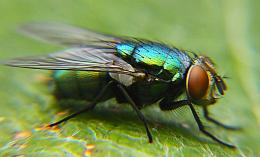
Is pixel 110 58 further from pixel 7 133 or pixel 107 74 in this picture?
pixel 7 133

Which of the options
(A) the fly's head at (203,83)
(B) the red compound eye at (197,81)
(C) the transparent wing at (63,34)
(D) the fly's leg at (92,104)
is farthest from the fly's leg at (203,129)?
(C) the transparent wing at (63,34)

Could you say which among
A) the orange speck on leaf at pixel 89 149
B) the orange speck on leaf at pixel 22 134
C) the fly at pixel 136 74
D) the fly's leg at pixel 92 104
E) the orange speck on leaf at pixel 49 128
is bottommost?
the orange speck on leaf at pixel 22 134

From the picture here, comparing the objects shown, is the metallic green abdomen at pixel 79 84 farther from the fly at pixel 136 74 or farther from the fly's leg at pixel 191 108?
the fly's leg at pixel 191 108

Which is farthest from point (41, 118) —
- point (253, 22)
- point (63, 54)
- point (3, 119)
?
point (253, 22)

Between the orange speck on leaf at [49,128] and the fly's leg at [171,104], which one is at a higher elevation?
the fly's leg at [171,104]

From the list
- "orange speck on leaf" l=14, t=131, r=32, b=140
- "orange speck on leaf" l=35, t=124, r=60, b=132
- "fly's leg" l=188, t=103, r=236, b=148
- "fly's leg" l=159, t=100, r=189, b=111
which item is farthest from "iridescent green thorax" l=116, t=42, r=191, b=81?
"orange speck on leaf" l=14, t=131, r=32, b=140

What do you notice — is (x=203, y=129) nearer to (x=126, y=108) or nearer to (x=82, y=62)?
(x=126, y=108)
